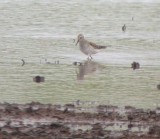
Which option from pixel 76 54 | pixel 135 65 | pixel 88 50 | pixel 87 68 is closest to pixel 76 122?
pixel 87 68

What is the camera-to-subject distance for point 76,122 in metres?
12.5

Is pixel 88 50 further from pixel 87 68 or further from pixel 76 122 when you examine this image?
pixel 76 122

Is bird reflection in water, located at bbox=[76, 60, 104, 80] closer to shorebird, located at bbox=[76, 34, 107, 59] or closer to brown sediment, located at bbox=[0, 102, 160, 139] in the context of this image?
shorebird, located at bbox=[76, 34, 107, 59]

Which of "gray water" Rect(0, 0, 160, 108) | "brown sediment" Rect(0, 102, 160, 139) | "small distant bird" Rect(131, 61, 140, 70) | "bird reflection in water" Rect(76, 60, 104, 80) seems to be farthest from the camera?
"small distant bird" Rect(131, 61, 140, 70)

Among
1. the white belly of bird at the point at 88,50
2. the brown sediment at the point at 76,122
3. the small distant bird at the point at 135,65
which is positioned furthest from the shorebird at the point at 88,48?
the brown sediment at the point at 76,122

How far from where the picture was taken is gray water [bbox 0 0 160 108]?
16531 millimetres

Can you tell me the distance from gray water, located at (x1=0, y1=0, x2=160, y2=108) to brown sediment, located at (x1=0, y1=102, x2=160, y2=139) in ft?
4.59

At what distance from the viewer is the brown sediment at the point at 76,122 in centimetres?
1138

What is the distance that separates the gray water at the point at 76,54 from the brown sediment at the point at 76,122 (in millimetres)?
1399

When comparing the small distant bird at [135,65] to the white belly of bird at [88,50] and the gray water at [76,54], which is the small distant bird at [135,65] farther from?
the white belly of bird at [88,50]

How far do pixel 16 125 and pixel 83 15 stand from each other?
82.1 feet

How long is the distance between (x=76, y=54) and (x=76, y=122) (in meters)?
11.2

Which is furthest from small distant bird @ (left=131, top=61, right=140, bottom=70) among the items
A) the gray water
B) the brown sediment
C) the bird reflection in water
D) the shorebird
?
the brown sediment

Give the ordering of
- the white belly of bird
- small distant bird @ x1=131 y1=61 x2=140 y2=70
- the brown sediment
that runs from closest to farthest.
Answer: the brown sediment < small distant bird @ x1=131 y1=61 x2=140 y2=70 < the white belly of bird
